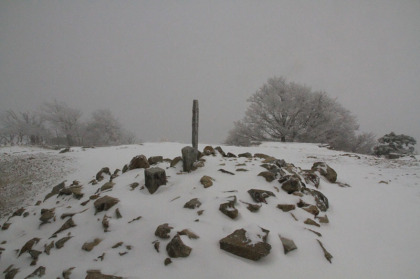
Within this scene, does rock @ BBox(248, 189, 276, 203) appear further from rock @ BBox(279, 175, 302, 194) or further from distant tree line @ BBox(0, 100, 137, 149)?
distant tree line @ BBox(0, 100, 137, 149)

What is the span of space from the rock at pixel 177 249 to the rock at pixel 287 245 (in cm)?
106

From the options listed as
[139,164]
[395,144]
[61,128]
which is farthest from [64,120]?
[395,144]

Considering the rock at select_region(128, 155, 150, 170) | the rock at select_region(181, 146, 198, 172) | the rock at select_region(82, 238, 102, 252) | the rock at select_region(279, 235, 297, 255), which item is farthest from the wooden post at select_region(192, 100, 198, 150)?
the rock at select_region(279, 235, 297, 255)

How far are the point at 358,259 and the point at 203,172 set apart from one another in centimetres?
259

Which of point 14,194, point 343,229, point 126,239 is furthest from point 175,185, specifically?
point 14,194

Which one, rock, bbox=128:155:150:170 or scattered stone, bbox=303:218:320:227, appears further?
rock, bbox=128:155:150:170

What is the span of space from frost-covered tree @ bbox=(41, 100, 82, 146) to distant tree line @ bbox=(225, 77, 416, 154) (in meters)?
25.0

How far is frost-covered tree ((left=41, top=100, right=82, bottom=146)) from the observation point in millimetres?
27061

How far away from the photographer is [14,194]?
17.5ft

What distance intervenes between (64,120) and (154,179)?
1261 inches

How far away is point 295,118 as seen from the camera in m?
19.2

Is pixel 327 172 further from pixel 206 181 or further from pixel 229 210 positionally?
pixel 229 210

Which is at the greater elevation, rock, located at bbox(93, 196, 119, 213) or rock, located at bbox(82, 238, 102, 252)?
rock, located at bbox(93, 196, 119, 213)

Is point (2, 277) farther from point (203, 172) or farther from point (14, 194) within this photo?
point (14, 194)
